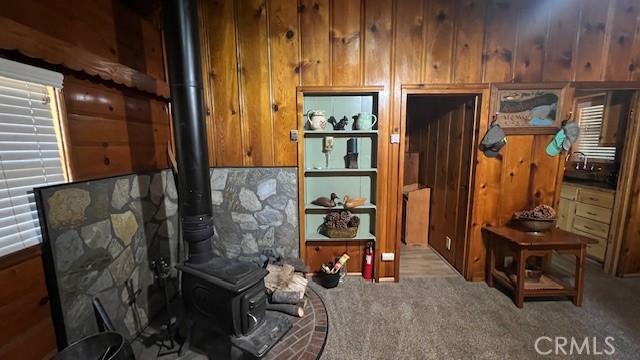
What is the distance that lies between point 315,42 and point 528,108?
2.14m

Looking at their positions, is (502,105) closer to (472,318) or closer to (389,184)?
(389,184)

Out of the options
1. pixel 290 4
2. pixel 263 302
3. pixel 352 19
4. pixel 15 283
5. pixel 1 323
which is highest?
pixel 290 4

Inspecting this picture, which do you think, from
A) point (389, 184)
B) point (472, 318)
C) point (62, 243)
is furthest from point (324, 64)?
point (472, 318)

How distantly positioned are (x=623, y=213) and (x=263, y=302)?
3.70 metres

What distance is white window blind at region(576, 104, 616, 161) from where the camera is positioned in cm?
292

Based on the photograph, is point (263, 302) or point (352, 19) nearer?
point (263, 302)

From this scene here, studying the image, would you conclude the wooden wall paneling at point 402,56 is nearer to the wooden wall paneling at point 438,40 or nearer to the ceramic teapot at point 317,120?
the wooden wall paneling at point 438,40

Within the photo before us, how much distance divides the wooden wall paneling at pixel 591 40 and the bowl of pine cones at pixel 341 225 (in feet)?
8.23

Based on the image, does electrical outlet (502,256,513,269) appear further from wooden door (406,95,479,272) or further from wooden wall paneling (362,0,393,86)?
wooden wall paneling (362,0,393,86)

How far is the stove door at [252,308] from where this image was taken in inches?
57.2

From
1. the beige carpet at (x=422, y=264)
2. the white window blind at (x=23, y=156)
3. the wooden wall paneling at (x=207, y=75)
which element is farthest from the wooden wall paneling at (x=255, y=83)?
the beige carpet at (x=422, y=264)

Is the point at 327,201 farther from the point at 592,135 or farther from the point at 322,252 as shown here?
the point at 592,135

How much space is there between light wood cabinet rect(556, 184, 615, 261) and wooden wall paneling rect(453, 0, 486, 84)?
6.92 feet

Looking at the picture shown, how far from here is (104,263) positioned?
4.91 feet
